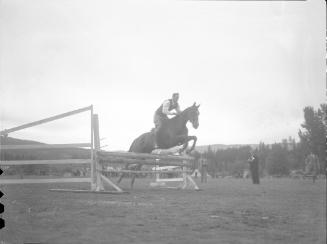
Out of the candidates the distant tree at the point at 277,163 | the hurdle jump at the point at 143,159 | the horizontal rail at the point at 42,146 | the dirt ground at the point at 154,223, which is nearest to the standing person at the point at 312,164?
A: the distant tree at the point at 277,163

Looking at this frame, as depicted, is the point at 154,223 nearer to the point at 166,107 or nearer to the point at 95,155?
the point at 95,155

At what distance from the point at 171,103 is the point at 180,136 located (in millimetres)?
740

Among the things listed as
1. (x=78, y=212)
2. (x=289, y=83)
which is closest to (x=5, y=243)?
(x=78, y=212)

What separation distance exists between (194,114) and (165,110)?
65 centimetres

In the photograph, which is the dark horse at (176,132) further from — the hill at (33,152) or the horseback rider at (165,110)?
the hill at (33,152)

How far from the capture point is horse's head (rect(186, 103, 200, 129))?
861cm

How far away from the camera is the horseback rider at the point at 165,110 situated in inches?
325

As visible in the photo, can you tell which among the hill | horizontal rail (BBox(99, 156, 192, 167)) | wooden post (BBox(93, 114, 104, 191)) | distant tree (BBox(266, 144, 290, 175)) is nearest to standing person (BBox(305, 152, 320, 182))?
distant tree (BBox(266, 144, 290, 175))

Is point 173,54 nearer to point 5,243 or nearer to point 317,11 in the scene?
point 317,11

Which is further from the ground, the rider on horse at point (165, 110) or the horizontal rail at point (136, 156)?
the rider on horse at point (165, 110)

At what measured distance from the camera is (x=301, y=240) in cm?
310

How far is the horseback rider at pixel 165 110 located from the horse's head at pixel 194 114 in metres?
0.21

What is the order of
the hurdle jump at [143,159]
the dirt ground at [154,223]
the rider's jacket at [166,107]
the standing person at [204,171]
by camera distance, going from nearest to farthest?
1. the dirt ground at [154,223]
2. the hurdle jump at [143,159]
3. the rider's jacket at [166,107]
4. the standing person at [204,171]

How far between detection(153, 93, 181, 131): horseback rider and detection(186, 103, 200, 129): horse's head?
21 centimetres
